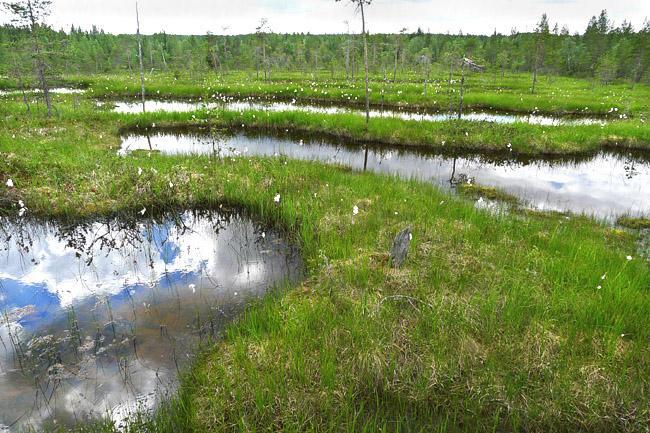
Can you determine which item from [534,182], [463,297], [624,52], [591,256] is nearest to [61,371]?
[463,297]

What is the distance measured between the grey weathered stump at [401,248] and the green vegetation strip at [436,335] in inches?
7.4

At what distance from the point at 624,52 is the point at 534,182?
5851cm

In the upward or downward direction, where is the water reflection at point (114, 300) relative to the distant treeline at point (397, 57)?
downward

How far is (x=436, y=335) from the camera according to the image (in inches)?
214

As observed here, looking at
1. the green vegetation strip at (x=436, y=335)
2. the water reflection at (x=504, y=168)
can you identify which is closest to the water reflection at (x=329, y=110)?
the water reflection at (x=504, y=168)

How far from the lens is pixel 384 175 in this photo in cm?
1366

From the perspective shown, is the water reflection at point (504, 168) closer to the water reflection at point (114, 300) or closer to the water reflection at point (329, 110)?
the water reflection at point (329, 110)

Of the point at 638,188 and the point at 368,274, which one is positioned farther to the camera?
the point at 638,188

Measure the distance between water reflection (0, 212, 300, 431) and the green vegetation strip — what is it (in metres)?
0.62

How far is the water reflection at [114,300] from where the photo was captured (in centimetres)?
493

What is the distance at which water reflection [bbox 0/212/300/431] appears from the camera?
16.2 ft

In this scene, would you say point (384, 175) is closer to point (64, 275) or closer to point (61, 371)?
point (64, 275)

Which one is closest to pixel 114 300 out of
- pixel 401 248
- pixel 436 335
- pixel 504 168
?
pixel 401 248

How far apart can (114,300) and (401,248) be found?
214 inches
